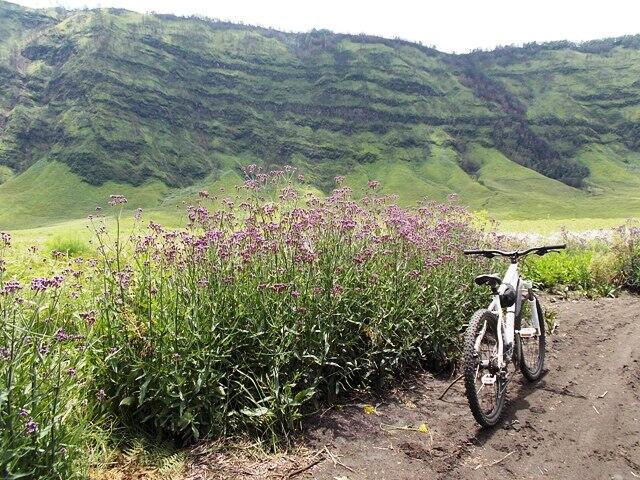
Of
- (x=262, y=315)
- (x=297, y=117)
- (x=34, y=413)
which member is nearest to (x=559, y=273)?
(x=262, y=315)

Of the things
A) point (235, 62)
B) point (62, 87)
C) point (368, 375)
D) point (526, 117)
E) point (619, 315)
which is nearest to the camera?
point (368, 375)

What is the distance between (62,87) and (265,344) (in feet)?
594

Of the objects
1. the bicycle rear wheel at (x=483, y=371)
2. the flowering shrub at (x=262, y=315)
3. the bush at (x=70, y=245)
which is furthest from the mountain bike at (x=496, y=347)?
the bush at (x=70, y=245)

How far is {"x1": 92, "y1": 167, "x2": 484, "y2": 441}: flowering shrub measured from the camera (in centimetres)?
445

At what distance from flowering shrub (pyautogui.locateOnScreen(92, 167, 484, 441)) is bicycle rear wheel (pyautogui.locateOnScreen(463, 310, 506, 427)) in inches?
36.1

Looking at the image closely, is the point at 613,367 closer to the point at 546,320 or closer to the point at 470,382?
the point at 546,320

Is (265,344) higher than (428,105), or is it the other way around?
(428,105)

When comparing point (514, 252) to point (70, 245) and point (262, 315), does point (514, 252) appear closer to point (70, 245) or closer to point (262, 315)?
point (262, 315)

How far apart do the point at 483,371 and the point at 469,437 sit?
741 millimetres

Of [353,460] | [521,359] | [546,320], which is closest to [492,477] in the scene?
[353,460]

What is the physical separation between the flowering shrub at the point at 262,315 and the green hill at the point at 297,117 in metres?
112

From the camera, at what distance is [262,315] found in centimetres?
495

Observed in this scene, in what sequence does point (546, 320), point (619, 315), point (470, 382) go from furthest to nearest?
point (619, 315)
point (546, 320)
point (470, 382)

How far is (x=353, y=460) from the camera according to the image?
14.4 feet
